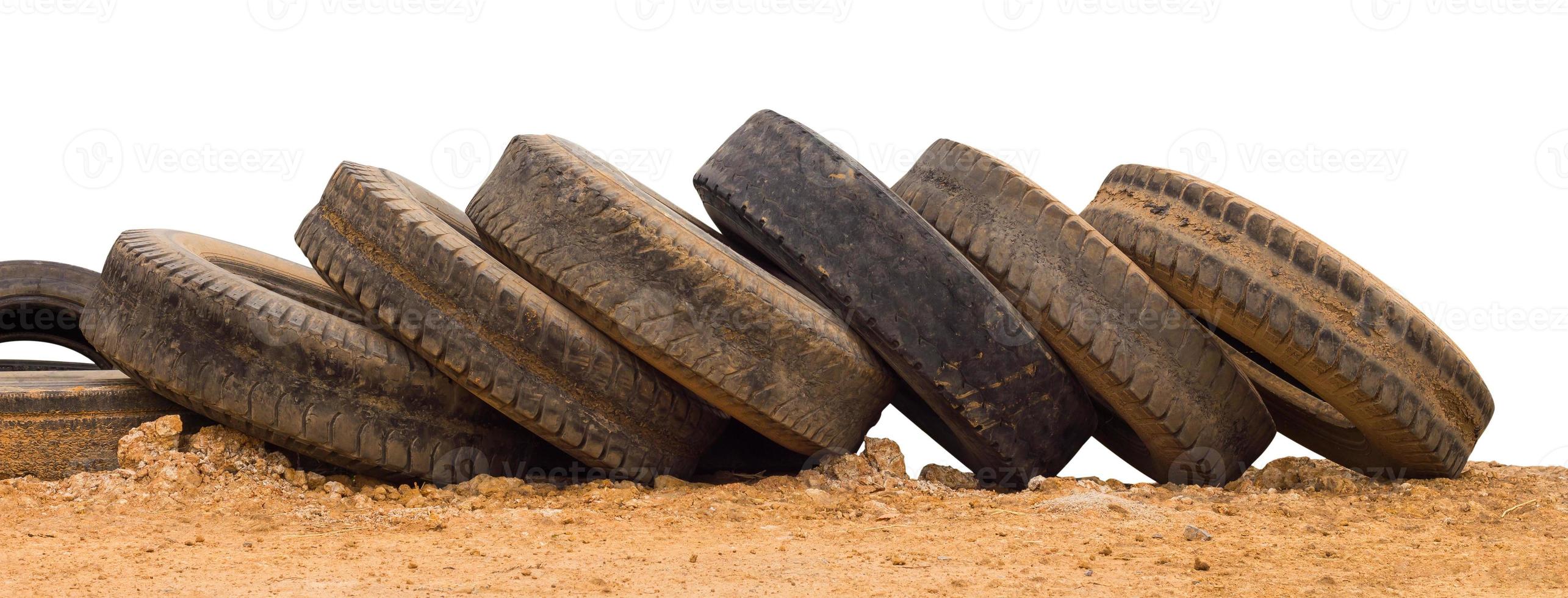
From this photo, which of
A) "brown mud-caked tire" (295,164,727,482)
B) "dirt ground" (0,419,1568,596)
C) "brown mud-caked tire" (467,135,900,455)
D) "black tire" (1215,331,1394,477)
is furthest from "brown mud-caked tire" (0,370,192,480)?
"black tire" (1215,331,1394,477)

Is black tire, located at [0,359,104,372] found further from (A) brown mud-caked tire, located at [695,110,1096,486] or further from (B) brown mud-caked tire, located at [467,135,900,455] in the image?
(A) brown mud-caked tire, located at [695,110,1096,486]

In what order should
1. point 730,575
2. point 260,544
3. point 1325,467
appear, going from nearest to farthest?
point 730,575 → point 260,544 → point 1325,467

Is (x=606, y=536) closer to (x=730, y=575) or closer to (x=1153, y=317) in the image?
(x=730, y=575)

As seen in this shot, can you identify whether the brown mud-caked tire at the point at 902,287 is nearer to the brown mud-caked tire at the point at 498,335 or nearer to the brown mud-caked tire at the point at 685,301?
the brown mud-caked tire at the point at 685,301

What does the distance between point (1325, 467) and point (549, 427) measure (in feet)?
11.1

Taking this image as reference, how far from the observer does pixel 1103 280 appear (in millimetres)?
4930

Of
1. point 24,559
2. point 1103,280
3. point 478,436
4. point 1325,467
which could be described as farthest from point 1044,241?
point 24,559

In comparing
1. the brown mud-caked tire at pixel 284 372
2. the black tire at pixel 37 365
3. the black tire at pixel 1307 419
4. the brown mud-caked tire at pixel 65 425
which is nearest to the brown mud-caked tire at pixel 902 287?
the black tire at pixel 1307 419

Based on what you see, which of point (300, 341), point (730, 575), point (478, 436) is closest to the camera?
point (730, 575)

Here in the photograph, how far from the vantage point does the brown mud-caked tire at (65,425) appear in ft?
16.4

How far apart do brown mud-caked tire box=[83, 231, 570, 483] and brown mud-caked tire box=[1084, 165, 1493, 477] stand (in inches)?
113

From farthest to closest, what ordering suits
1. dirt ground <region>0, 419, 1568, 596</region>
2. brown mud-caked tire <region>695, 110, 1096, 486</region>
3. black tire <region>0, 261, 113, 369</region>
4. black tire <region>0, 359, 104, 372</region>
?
black tire <region>0, 359, 104, 372</region>
black tire <region>0, 261, 113, 369</region>
brown mud-caked tire <region>695, 110, 1096, 486</region>
dirt ground <region>0, 419, 1568, 596</region>

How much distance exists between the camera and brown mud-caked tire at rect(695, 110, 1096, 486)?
488 centimetres

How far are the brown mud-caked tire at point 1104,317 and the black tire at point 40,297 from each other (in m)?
4.79
